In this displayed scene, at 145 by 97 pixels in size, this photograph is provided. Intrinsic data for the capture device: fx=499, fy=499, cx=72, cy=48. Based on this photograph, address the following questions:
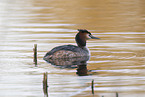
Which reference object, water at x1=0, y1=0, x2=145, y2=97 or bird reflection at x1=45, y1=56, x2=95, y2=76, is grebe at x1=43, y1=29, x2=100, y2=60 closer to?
bird reflection at x1=45, y1=56, x2=95, y2=76

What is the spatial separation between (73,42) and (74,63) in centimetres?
288

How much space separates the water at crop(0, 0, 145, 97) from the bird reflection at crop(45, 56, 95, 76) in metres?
0.18

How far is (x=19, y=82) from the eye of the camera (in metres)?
9.80

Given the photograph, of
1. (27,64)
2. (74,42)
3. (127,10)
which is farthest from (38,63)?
→ (127,10)

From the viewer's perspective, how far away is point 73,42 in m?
15.3

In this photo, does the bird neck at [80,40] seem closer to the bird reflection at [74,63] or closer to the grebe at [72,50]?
the grebe at [72,50]

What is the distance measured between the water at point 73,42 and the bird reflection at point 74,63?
18cm

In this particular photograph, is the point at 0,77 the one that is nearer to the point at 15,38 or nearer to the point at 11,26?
the point at 15,38

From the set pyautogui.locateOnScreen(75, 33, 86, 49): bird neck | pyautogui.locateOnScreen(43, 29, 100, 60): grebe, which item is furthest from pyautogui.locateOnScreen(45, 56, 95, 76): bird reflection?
pyautogui.locateOnScreen(75, 33, 86, 49): bird neck

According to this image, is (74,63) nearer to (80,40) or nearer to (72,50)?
(72,50)

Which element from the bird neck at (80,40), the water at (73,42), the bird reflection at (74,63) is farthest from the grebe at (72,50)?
the water at (73,42)

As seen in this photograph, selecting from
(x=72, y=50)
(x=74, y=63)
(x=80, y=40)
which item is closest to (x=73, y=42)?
(x=80, y=40)

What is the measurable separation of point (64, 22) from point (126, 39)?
481 cm

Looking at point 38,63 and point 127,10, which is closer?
point 38,63
